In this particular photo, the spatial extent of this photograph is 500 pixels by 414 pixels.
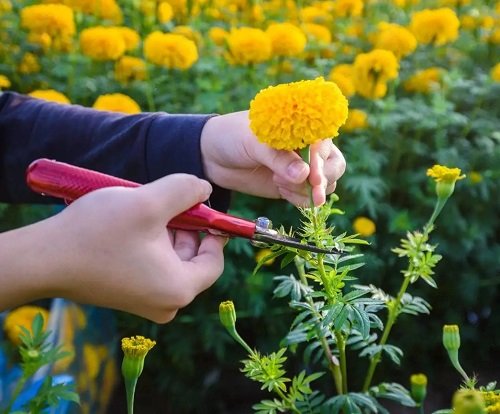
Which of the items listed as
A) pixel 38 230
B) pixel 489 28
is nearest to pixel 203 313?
pixel 38 230

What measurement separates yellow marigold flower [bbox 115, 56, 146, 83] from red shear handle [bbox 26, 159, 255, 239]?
2.93 feet

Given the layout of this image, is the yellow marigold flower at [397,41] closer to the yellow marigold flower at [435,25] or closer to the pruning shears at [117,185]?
the yellow marigold flower at [435,25]

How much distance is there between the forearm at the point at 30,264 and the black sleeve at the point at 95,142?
0.32 m

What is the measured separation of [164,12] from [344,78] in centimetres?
43

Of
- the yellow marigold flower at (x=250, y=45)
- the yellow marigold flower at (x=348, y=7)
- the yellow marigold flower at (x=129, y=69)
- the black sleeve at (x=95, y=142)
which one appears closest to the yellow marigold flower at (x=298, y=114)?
the black sleeve at (x=95, y=142)

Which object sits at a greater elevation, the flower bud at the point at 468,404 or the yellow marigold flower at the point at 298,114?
the yellow marigold flower at the point at 298,114

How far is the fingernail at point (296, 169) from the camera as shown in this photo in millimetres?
697

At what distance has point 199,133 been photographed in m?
0.92

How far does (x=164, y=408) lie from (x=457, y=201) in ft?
2.36

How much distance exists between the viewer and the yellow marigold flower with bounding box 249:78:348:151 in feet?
2.13

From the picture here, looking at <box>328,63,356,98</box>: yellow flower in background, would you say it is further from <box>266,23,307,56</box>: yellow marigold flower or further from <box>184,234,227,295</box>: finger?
<box>184,234,227,295</box>: finger

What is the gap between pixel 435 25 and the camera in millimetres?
1698

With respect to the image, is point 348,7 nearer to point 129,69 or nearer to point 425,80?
point 425,80

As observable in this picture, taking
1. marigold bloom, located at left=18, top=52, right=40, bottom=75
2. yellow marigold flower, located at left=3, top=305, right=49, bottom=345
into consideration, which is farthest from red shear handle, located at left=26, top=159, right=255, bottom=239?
marigold bloom, located at left=18, top=52, right=40, bottom=75
